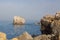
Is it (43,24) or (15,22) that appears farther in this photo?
(15,22)

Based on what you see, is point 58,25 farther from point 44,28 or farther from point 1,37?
point 44,28

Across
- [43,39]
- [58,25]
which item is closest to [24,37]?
[43,39]

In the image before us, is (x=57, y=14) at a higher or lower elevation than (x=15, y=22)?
higher

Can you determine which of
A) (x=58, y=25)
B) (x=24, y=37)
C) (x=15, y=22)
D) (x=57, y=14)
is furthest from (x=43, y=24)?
(x=15, y=22)

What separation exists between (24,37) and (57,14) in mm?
5864

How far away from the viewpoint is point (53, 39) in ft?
23.6

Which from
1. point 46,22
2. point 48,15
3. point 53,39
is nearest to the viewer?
point 53,39

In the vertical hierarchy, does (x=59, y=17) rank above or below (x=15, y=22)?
above

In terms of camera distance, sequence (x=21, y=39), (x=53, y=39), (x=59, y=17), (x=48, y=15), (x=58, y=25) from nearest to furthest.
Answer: (x=53, y=39)
(x=21, y=39)
(x=58, y=25)
(x=59, y=17)
(x=48, y=15)

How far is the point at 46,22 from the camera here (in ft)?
45.0

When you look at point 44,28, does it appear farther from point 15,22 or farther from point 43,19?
point 15,22

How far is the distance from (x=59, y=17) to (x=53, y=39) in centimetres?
572

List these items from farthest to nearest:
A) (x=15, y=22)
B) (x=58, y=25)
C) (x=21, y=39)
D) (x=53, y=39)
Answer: (x=15, y=22) → (x=58, y=25) → (x=21, y=39) → (x=53, y=39)

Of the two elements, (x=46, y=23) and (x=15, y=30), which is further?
(x=15, y=30)
